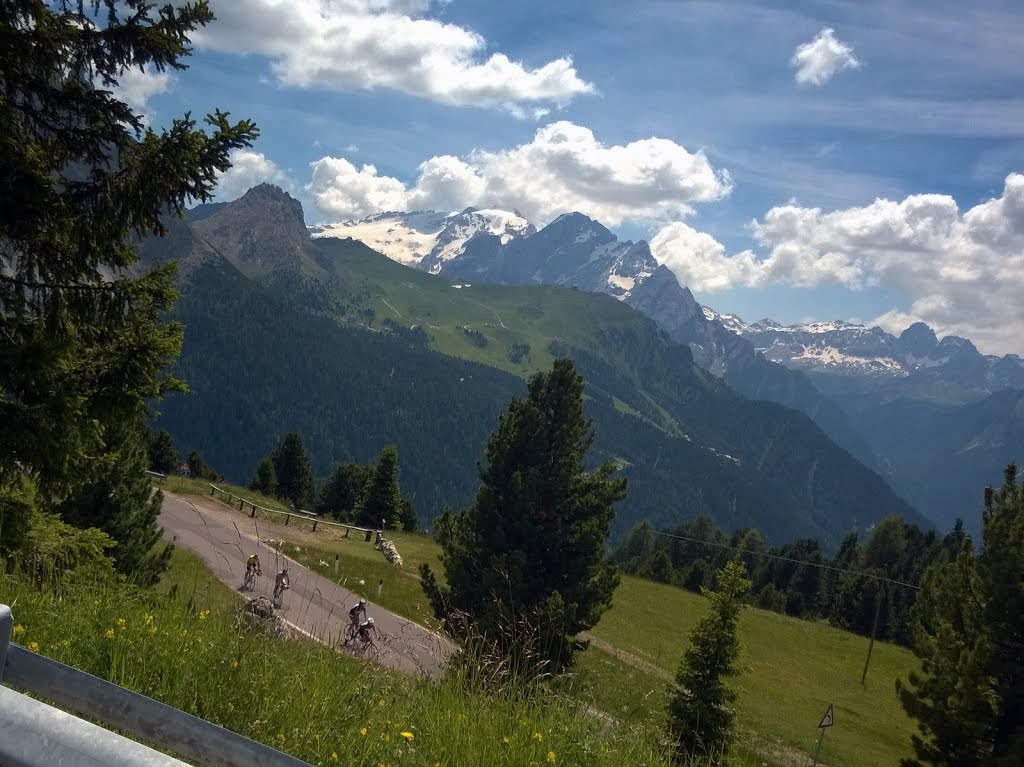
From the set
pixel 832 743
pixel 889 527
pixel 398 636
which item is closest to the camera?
pixel 398 636

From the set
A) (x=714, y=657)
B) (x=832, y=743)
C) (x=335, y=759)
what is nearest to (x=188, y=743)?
(x=335, y=759)

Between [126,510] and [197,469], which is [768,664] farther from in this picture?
[197,469]

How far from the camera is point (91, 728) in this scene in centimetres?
171

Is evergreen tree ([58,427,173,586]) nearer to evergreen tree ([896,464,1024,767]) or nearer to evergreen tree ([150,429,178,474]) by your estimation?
evergreen tree ([896,464,1024,767])

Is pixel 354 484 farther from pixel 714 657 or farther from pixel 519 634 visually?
pixel 519 634

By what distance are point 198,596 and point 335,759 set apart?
3.14 meters

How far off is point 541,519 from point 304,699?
16.0 m

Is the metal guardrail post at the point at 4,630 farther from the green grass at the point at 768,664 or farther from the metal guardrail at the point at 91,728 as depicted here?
the green grass at the point at 768,664

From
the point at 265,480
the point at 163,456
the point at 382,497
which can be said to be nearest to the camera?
the point at 382,497

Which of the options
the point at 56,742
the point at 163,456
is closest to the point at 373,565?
the point at 56,742

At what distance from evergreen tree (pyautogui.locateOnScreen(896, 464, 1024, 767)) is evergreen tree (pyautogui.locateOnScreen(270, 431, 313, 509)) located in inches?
2676

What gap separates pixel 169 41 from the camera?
24.1ft

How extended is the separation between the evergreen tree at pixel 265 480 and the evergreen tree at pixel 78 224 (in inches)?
2685

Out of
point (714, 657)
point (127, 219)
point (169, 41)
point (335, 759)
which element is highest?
point (169, 41)
